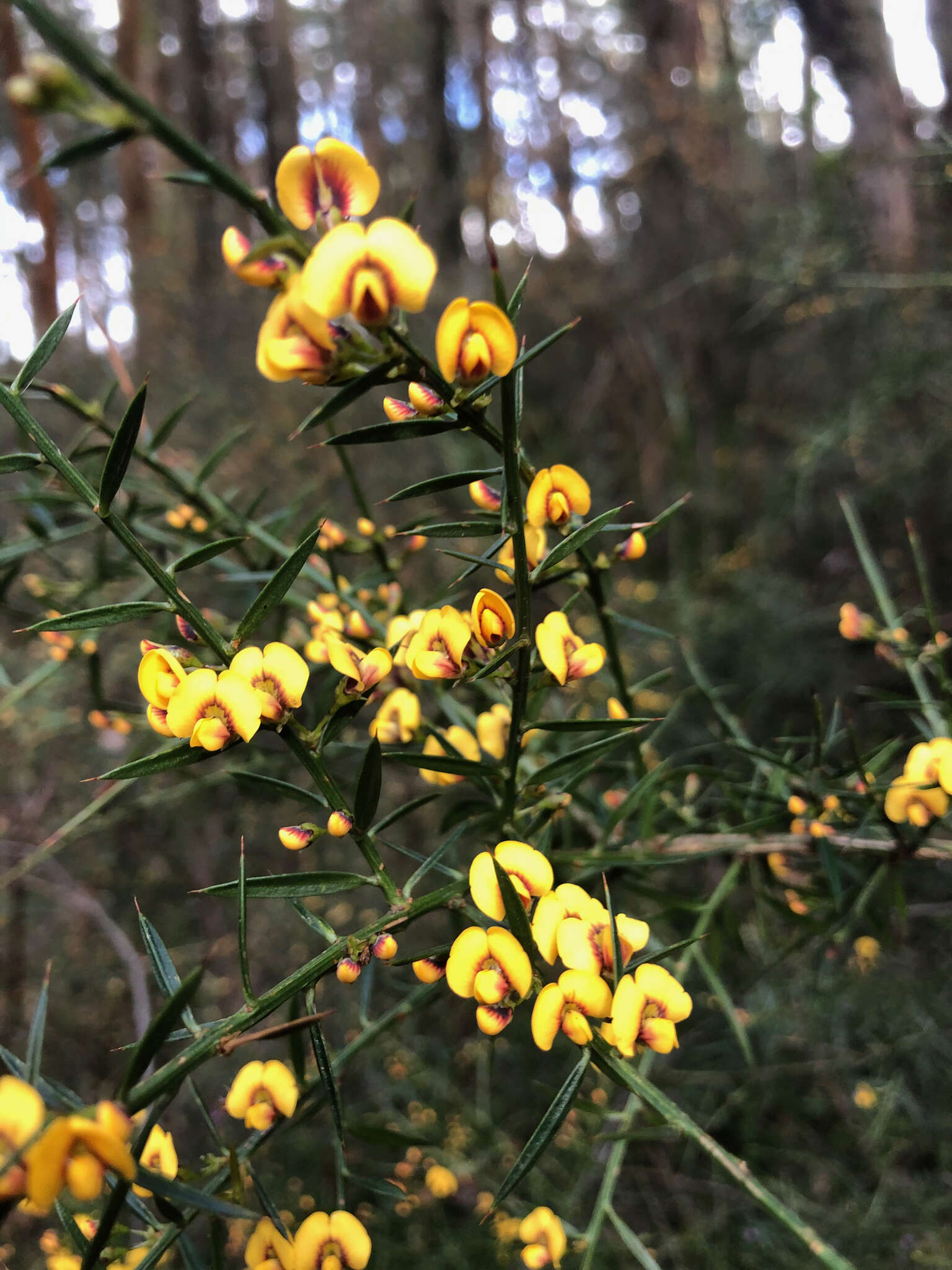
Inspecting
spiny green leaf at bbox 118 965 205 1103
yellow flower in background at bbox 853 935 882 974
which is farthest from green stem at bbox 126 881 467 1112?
yellow flower in background at bbox 853 935 882 974

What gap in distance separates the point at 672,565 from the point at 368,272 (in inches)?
67.7

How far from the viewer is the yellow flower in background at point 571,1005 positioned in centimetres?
30

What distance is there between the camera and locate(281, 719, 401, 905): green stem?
32cm

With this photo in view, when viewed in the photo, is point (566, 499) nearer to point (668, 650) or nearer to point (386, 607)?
point (386, 607)

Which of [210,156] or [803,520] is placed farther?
[803,520]

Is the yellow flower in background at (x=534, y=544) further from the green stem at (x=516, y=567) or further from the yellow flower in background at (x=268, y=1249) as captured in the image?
the yellow flower in background at (x=268, y=1249)

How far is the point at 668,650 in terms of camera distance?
5.07 ft

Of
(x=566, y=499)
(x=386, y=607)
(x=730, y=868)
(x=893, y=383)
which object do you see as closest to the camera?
(x=566, y=499)

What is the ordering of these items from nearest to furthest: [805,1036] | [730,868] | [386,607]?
[730,868] < [386,607] < [805,1036]

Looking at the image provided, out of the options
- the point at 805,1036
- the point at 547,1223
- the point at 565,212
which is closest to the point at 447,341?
the point at 547,1223

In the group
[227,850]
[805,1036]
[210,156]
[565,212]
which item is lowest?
[805,1036]

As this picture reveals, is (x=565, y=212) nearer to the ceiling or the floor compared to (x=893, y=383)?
nearer to the ceiling

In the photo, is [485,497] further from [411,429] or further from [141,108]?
[141,108]

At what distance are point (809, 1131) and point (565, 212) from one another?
2608 mm
